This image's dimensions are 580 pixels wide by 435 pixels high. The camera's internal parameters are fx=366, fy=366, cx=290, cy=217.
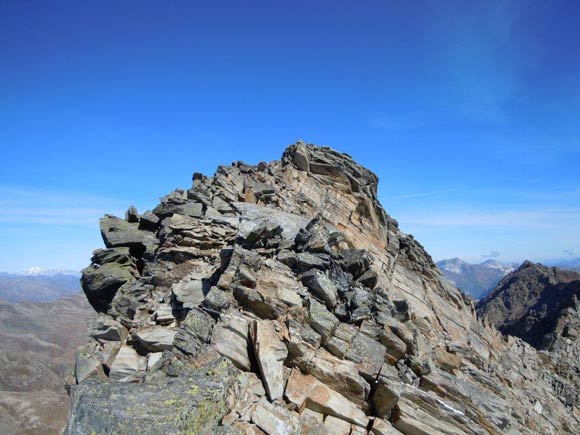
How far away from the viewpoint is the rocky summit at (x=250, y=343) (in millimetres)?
13953

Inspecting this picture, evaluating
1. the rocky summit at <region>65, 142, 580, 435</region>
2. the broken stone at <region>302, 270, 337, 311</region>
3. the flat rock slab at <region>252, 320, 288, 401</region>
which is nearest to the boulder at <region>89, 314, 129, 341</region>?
the rocky summit at <region>65, 142, 580, 435</region>

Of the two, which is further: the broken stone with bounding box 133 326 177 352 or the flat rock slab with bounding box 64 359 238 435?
the broken stone with bounding box 133 326 177 352

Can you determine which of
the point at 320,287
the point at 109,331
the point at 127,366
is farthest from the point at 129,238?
the point at 320,287

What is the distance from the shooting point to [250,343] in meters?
17.3

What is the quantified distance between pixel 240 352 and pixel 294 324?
3.14 m

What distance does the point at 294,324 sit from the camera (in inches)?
730

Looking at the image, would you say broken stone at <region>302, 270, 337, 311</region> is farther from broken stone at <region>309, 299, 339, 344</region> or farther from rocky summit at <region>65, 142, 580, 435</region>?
broken stone at <region>309, 299, 339, 344</region>

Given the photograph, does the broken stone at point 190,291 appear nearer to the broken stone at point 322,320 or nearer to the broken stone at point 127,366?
the broken stone at point 127,366

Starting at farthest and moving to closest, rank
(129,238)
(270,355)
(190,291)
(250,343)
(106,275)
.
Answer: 1. (129,238)
2. (106,275)
3. (190,291)
4. (250,343)
5. (270,355)

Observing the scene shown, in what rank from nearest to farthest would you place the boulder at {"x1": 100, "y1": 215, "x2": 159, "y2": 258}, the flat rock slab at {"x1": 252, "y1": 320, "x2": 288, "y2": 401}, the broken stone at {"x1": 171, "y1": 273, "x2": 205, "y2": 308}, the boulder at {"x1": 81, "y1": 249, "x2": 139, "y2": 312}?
1. the flat rock slab at {"x1": 252, "y1": 320, "x2": 288, "y2": 401}
2. the broken stone at {"x1": 171, "y1": 273, "x2": 205, "y2": 308}
3. the boulder at {"x1": 81, "y1": 249, "x2": 139, "y2": 312}
4. the boulder at {"x1": 100, "y1": 215, "x2": 159, "y2": 258}

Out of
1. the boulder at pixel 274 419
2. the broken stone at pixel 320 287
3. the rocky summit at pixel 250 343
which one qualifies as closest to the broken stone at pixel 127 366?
the rocky summit at pixel 250 343

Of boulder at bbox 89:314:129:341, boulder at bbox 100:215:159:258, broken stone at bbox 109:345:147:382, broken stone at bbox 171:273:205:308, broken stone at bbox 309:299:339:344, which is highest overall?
boulder at bbox 100:215:159:258

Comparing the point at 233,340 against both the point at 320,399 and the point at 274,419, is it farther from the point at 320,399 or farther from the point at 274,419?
the point at 320,399

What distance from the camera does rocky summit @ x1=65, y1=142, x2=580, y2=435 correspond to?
14.0 meters
